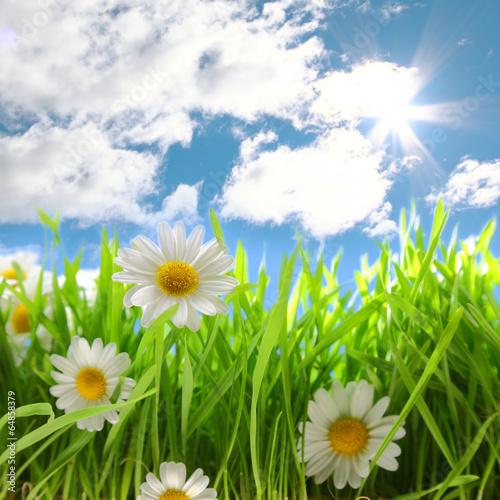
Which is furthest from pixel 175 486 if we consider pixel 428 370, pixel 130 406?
pixel 428 370

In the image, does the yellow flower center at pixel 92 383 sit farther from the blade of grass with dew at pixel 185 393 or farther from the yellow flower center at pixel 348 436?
the yellow flower center at pixel 348 436

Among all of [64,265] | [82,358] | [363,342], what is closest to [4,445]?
[82,358]

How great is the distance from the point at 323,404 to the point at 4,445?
0.48 metres

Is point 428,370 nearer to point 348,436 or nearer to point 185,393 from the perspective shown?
point 348,436

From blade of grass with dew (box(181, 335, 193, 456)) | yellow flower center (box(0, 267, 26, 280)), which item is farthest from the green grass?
yellow flower center (box(0, 267, 26, 280))

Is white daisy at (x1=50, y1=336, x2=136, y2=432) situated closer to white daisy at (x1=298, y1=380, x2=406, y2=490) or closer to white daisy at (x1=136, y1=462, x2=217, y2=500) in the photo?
white daisy at (x1=136, y1=462, x2=217, y2=500)

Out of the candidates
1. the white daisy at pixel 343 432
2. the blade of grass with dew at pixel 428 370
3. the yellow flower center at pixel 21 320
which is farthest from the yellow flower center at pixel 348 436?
A: the yellow flower center at pixel 21 320

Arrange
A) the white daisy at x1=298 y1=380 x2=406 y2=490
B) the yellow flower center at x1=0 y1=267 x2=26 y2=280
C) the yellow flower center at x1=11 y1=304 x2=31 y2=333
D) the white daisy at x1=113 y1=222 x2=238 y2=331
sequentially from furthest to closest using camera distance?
the yellow flower center at x1=0 y1=267 x2=26 y2=280, the yellow flower center at x1=11 y1=304 x2=31 y2=333, the white daisy at x1=298 y1=380 x2=406 y2=490, the white daisy at x1=113 y1=222 x2=238 y2=331

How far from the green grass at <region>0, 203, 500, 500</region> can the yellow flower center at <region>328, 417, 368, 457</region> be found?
5 centimetres

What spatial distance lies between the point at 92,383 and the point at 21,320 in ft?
0.80

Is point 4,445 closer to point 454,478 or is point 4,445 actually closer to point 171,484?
point 171,484

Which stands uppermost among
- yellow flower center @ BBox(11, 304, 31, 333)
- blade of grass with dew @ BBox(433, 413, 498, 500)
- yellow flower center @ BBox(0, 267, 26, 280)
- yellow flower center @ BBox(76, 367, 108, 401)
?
yellow flower center @ BBox(0, 267, 26, 280)

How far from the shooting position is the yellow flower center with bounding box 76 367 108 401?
67cm

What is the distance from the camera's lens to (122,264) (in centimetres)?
55
